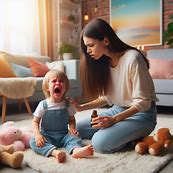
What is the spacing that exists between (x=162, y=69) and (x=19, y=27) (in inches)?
83.4

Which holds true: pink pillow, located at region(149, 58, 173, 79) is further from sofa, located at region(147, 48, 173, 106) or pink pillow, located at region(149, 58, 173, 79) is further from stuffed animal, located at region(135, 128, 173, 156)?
stuffed animal, located at region(135, 128, 173, 156)

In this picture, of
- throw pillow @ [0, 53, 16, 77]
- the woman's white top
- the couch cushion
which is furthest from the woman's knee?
throw pillow @ [0, 53, 16, 77]

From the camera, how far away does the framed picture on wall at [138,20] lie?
3.85 meters

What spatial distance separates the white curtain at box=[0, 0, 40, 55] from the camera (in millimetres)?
3485

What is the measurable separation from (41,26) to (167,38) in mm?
1912

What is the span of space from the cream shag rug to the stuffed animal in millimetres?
28

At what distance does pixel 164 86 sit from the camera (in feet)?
8.49

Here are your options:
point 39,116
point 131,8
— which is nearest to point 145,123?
point 39,116

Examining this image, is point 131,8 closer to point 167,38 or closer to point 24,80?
point 167,38

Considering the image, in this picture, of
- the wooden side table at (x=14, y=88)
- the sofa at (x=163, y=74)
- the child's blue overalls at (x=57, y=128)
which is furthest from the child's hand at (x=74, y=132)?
the sofa at (x=163, y=74)

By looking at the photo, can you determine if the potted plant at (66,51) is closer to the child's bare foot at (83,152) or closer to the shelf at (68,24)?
the shelf at (68,24)

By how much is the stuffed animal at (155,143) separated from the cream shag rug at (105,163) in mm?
28

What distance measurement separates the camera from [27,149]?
4.46ft

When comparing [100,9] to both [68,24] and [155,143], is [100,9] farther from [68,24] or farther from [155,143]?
[155,143]
